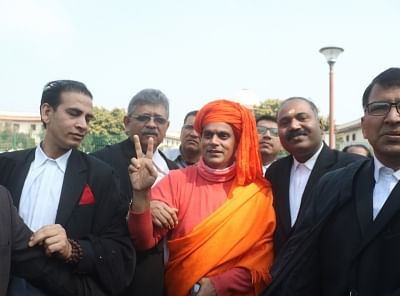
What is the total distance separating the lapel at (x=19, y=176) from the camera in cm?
252

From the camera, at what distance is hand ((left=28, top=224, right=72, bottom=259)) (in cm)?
212

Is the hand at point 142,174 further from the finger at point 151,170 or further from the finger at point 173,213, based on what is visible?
the finger at point 173,213

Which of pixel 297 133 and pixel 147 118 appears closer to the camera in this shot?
pixel 297 133

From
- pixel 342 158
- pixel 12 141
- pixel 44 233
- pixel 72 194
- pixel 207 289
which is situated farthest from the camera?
pixel 12 141

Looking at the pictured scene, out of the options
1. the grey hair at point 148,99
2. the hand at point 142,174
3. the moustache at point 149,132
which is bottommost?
the hand at point 142,174

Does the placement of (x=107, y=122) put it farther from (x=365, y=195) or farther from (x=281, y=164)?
(x=365, y=195)

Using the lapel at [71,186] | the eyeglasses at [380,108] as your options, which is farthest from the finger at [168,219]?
the eyeglasses at [380,108]

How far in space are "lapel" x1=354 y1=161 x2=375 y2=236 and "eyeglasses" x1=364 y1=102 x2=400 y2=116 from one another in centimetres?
27

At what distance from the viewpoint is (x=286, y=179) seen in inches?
130

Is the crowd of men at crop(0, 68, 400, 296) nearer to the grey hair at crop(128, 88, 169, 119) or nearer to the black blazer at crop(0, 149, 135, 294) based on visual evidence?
the black blazer at crop(0, 149, 135, 294)

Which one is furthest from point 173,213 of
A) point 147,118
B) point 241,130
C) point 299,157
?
point 147,118

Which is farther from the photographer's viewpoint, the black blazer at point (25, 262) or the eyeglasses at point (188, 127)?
the eyeglasses at point (188, 127)

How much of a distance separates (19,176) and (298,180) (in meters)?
1.99

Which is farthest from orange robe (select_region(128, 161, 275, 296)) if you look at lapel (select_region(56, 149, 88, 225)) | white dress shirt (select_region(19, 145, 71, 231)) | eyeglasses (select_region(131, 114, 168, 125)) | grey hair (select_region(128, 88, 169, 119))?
grey hair (select_region(128, 88, 169, 119))
